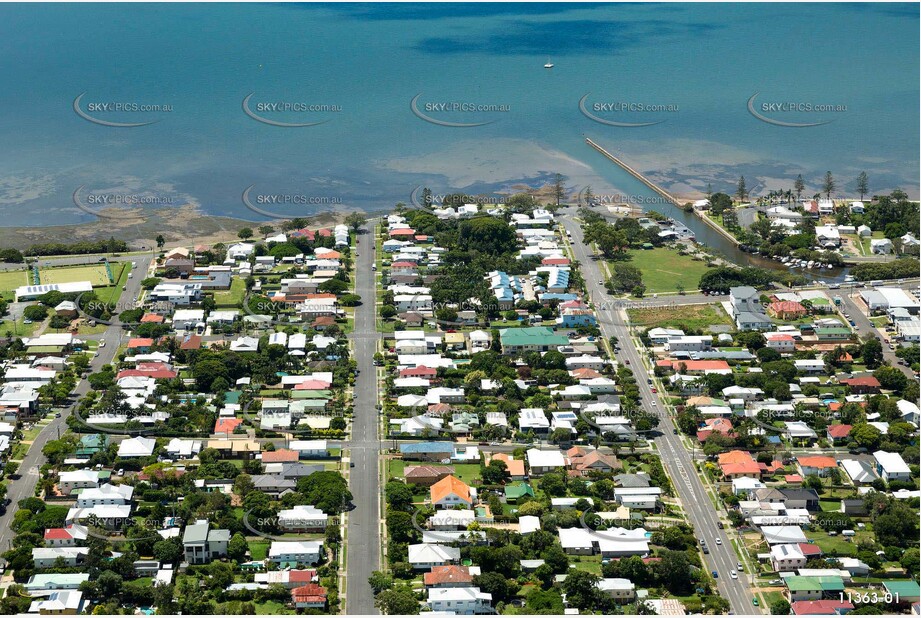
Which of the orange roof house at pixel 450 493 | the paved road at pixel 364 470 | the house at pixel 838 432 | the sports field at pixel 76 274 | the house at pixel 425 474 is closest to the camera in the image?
the paved road at pixel 364 470

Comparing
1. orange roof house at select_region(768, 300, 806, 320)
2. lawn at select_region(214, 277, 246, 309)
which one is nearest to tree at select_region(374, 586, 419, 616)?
lawn at select_region(214, 277, 246, 309)

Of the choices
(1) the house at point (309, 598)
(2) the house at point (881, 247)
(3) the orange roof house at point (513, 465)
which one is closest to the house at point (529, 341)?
(3) the orange roof house at point (513, 465)

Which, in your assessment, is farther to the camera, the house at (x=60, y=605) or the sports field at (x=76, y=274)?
the sports field at (x=76, y=274)

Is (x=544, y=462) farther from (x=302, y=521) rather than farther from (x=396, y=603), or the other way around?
(x=396, y=603)

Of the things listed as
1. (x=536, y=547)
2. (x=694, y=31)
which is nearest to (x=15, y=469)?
(x=536, y=547)

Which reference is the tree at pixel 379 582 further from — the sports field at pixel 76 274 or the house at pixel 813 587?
the sports field at pixel 76 274

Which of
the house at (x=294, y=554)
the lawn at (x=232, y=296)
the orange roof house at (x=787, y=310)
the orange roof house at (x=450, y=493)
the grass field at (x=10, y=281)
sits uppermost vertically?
the grass field at (x=10, y=281)

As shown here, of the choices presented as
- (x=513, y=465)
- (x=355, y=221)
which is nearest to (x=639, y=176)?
(x=355, y=221)
